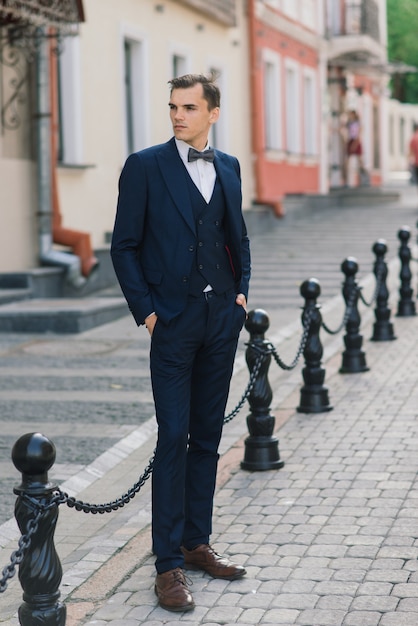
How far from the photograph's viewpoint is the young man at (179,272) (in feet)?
15.6

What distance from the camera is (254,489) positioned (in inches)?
256

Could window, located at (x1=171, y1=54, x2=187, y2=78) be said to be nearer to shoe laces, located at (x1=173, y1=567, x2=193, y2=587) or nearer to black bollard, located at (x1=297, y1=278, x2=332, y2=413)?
black bollard, located at (x1=297, y1=278, x2=332, y2=413)

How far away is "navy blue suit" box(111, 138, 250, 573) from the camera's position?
4.77 meters

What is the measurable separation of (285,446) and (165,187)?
10.1ft

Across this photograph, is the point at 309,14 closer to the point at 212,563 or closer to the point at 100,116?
the point at 100,116

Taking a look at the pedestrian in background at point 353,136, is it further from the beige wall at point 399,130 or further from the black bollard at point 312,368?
the beige wall at point 399,130

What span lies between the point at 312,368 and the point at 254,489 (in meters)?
2.28

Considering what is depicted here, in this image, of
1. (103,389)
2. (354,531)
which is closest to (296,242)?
(103,389)

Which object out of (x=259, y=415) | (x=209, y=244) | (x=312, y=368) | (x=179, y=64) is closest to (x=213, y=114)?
(x=209, y=244)

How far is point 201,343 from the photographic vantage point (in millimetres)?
4891

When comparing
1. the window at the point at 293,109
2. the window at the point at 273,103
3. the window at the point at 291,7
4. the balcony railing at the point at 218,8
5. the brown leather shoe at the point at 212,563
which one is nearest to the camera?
the brown leather shoe at the point at 212,563

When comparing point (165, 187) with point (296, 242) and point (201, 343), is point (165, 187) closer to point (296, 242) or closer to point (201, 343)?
point (201, 343)

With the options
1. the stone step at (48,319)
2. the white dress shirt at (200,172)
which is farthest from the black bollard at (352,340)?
the white dress shirt at (200,172)

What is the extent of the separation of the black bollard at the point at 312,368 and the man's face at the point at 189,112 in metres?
3.89
